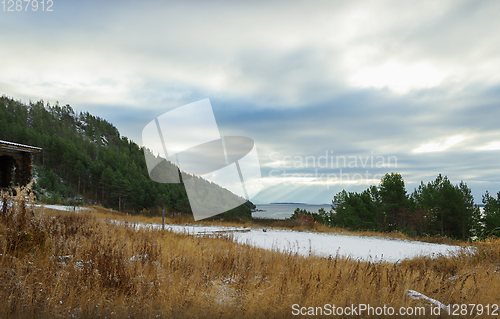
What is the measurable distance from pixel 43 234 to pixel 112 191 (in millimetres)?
78198

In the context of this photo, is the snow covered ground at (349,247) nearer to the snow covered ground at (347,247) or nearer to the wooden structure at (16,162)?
the snow covered ground at (347,247)

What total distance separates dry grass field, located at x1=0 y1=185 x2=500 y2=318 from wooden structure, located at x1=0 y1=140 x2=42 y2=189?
1635cm

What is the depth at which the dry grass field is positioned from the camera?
11.4 ft

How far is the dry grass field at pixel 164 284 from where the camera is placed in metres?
3.48

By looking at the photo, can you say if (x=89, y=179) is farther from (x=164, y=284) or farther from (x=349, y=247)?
(x=164, y=284)

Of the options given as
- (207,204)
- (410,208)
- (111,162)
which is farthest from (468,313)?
(111,162)

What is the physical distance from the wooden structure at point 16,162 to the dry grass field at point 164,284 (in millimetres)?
16351

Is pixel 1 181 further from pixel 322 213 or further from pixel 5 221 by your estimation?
pixel 322 213

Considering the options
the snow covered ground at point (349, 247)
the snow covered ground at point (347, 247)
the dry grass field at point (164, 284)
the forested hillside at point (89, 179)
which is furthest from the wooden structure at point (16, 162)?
the forested hillside at point (89, 179)

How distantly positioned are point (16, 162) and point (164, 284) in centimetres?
2156

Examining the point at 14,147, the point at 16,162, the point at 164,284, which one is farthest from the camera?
the point at 16,162

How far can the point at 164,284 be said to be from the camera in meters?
4.22

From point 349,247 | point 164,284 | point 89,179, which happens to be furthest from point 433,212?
point 89,179

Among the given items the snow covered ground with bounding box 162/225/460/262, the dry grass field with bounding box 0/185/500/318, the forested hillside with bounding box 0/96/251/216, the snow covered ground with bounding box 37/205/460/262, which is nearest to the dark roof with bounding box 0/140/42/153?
the snow covered ground with bounding box 37/205/460/262
